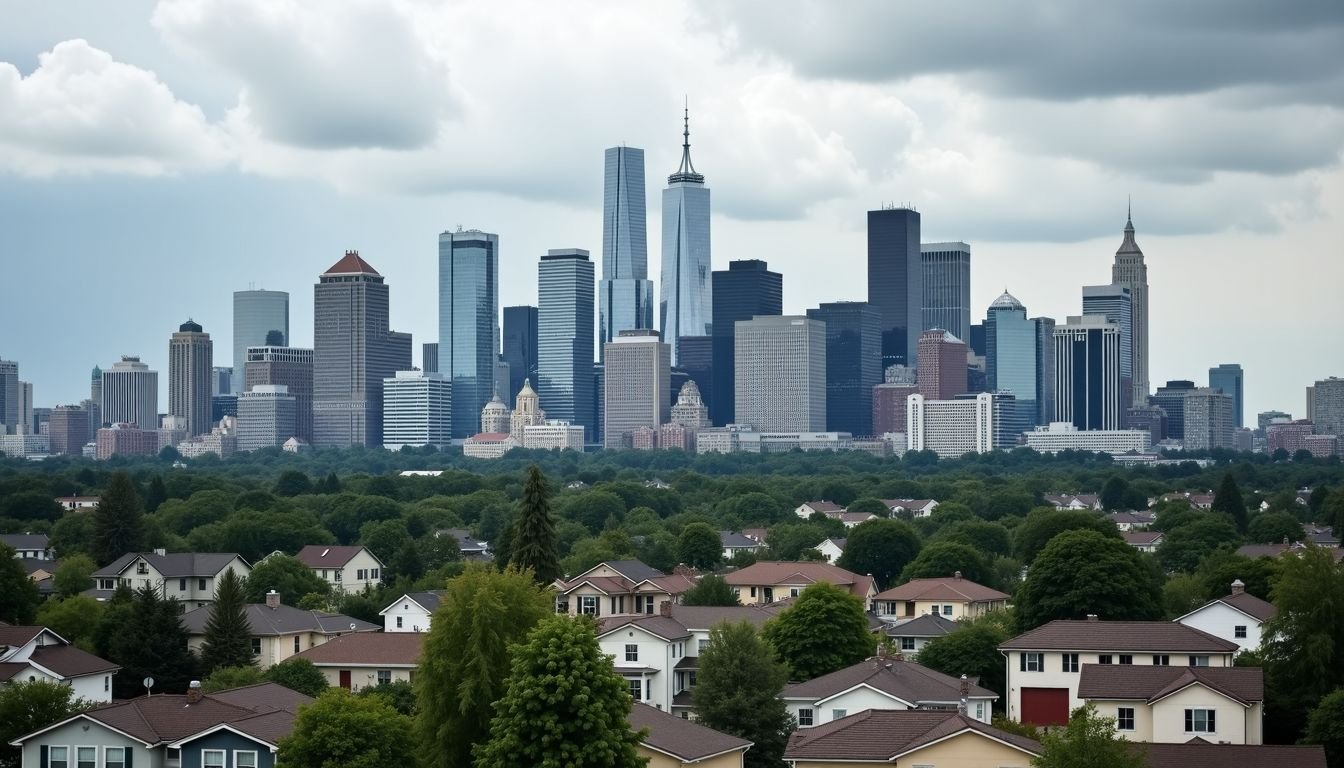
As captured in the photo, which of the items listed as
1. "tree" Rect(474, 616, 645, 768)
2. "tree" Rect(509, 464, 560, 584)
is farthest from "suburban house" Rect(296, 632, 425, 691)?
"tree" Rect(474, 616, 645, 768)

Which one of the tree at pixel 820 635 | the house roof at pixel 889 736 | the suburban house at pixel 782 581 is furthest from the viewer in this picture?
the suburban house at pixel 782 581

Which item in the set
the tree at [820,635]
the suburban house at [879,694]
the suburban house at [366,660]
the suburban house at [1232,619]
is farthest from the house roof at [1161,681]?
the suburban house at [366,660]

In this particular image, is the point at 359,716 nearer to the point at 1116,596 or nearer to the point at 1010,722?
the point at 1010,722

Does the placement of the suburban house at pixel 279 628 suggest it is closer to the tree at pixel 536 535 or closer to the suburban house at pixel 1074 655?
the tree at pixel 536 535

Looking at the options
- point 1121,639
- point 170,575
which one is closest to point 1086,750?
point 1121,639

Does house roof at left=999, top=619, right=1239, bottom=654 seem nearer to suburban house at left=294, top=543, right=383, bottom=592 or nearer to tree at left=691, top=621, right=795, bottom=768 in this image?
tree at left=691, top=621, right=795, bottom=768
